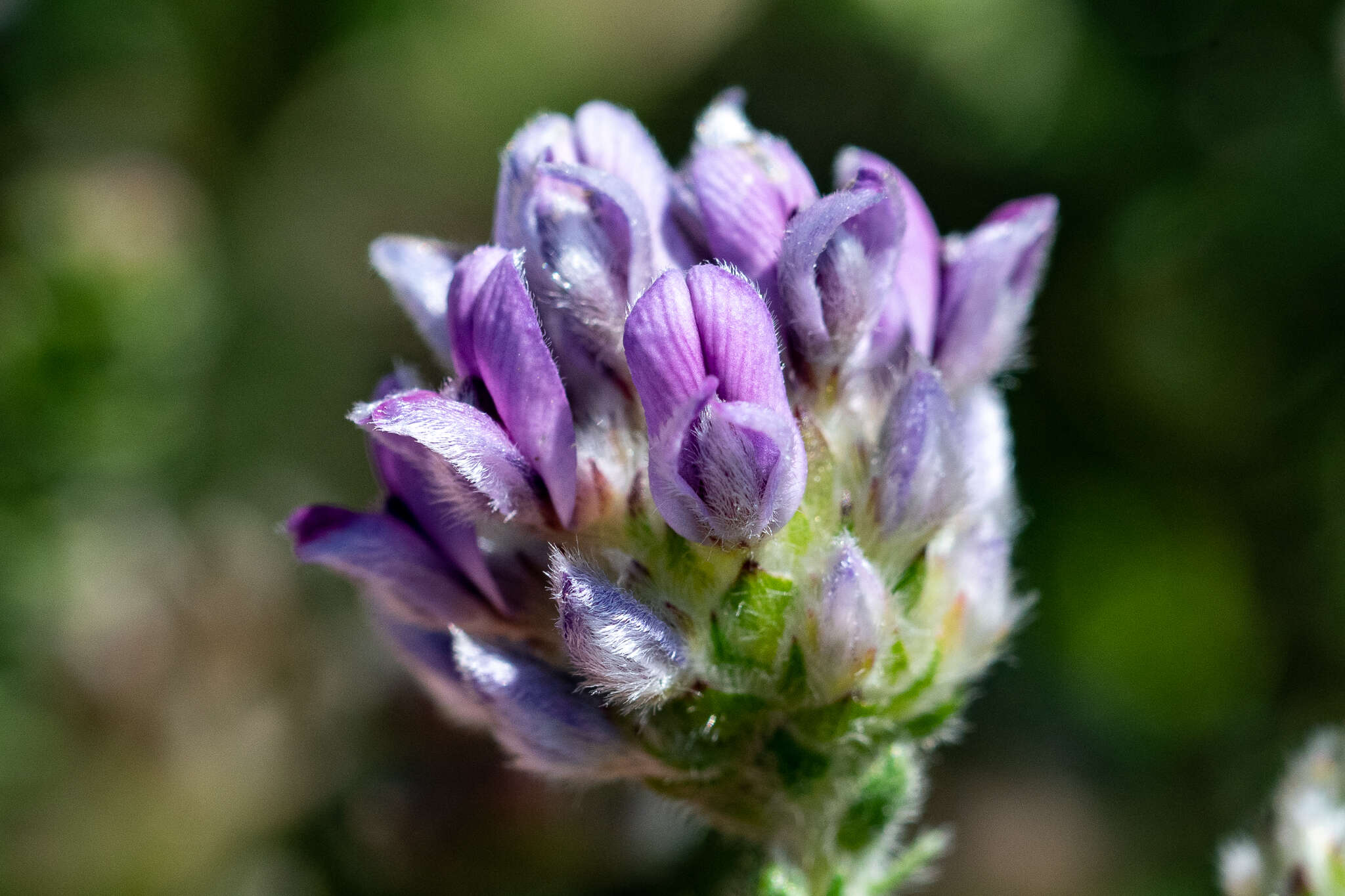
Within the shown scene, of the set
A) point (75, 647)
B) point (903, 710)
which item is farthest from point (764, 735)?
point (75, 647)

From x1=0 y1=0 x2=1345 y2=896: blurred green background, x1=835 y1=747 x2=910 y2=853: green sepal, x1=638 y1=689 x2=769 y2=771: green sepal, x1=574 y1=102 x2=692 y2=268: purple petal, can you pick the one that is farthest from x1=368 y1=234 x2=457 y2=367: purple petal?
x1=0 y1=0 x2=1345 y2=896: blurred green background

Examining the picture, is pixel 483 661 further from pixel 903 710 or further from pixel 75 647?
pixel 75 647

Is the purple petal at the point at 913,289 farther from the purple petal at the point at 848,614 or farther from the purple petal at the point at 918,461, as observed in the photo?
the purple petal at the point at 848,614

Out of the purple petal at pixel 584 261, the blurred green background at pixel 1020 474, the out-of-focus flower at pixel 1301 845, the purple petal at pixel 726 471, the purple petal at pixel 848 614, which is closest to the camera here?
the purple petal at pixel 726 471

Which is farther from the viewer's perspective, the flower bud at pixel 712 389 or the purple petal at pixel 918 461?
the purple petal at pixel 918 461

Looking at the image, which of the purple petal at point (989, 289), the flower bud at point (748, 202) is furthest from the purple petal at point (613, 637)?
the purple petal at point (989, 289)

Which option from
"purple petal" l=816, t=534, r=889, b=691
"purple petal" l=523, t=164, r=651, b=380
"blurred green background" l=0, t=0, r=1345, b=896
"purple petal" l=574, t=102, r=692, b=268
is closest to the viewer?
"purple petal" l=816, t=534, r=889, b=691

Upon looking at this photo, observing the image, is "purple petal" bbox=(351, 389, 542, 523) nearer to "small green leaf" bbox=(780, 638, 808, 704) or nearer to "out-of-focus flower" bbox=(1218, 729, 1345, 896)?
"small green leaf" bbox=(780, 638, 808, 704)

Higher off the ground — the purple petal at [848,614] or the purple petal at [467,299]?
the purple petal at [467,299]
